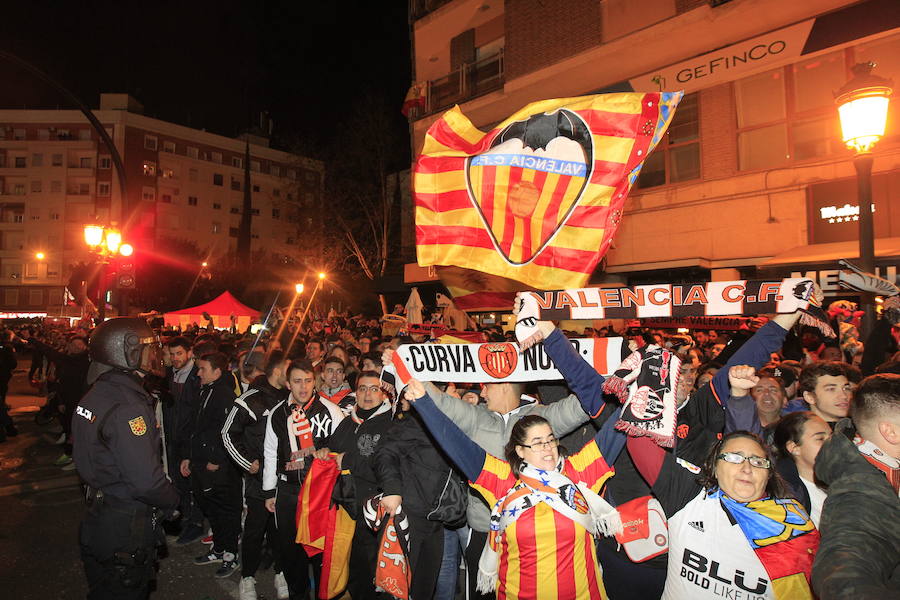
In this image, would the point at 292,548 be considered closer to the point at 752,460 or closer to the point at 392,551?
the point at 392,551

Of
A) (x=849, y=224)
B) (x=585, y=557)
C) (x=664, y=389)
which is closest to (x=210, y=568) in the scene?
(x=585, y=557)

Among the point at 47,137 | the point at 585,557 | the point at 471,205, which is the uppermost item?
the point at 47,137

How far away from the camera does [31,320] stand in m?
46.5

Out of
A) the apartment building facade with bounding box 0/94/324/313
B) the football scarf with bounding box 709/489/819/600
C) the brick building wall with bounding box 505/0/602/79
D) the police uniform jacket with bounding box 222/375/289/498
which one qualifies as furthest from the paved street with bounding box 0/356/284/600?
the apartment building facade with bounding box 0/94/324/313

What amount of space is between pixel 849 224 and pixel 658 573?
1257cm

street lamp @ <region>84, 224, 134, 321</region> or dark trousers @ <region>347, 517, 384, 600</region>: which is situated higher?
street lamp @ <region>84, 224, 134, 321</region>

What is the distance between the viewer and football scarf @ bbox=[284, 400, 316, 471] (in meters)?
4.83

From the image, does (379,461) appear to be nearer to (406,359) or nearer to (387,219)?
(406,359)

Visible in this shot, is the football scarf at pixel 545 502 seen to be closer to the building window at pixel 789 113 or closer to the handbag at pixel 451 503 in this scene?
the handbag at pixel 451 503

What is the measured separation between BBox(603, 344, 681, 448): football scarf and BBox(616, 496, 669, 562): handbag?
0.69 m

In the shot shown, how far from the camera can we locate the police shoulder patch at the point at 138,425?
136 inches

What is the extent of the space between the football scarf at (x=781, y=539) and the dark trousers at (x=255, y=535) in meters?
3.95

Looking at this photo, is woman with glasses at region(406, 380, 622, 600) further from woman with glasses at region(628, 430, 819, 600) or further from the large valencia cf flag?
the large valencia cf flag

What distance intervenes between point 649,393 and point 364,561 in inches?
113
